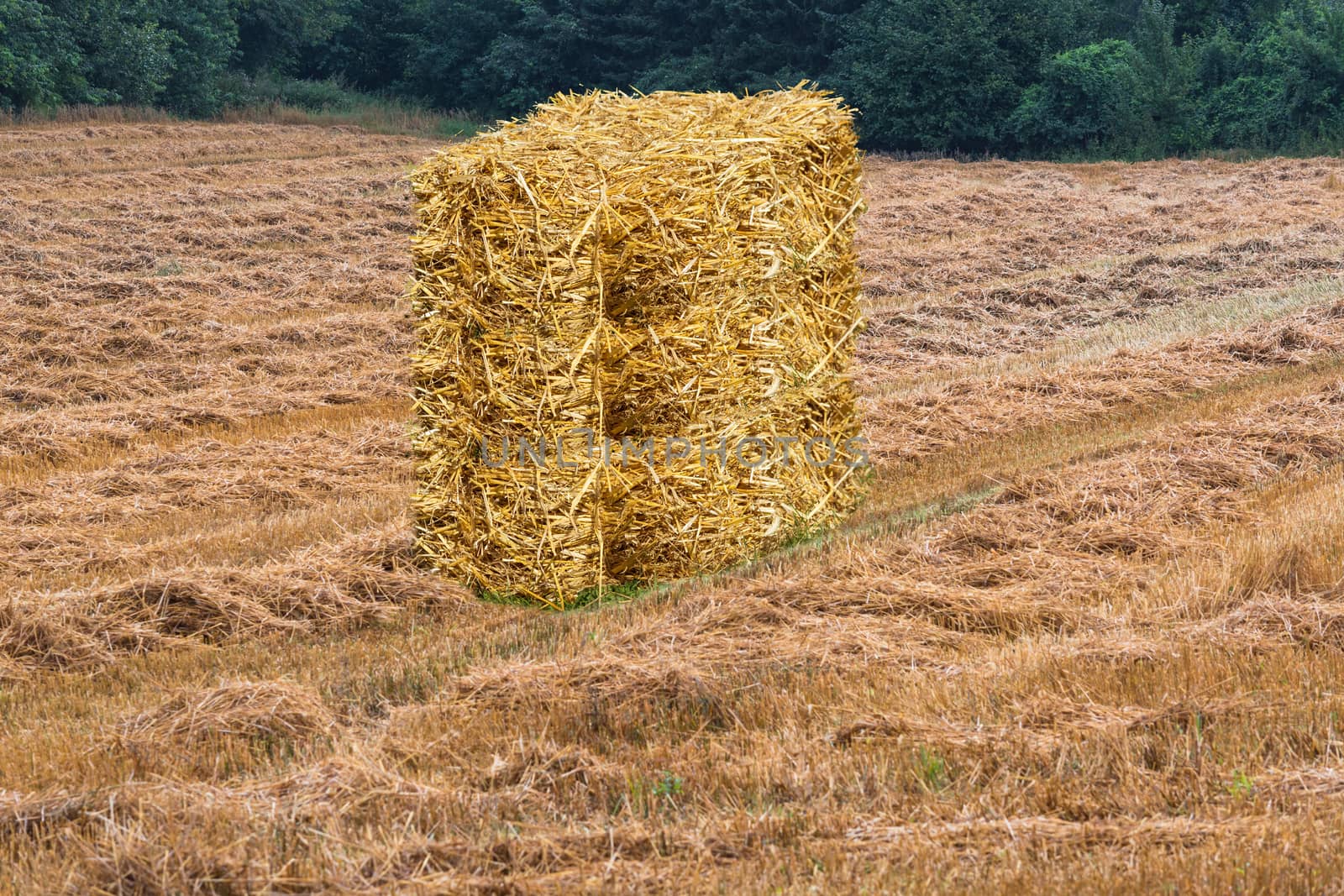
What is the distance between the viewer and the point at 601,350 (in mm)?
7539

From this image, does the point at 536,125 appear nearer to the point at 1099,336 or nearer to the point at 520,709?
the point at 520,709

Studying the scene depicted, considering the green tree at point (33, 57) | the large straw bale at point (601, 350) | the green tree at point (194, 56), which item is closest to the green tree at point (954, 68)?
the green tree at point (194, 56)

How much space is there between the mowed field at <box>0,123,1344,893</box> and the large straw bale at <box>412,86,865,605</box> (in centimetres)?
40

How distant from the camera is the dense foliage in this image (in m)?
36.0

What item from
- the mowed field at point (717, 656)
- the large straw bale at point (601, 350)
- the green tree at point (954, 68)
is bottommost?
the mowed field at point (717, 656)

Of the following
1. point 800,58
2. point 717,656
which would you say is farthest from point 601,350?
point 800,58

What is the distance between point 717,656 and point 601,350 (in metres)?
2.11

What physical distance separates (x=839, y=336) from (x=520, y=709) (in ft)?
13.7

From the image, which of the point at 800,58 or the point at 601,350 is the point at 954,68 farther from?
the point at 601,350

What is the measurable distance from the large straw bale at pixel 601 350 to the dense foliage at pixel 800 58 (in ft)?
98.7

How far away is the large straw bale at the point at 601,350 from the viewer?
7469mm

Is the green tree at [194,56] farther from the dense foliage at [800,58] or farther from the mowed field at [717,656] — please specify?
the mowed field at [717,656]

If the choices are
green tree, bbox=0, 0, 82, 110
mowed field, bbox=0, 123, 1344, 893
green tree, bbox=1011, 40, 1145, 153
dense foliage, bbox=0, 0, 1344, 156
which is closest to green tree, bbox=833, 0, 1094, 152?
dense foliage, bbox=0, 0, 1344, 156

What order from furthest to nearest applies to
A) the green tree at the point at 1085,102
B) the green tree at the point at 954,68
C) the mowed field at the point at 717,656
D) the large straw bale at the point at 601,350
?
the green tree at the point at 954,68, the green tree at the point at 1085,102, the large straw bale at the point at 601,350, the mowed field at the point at 717,656
